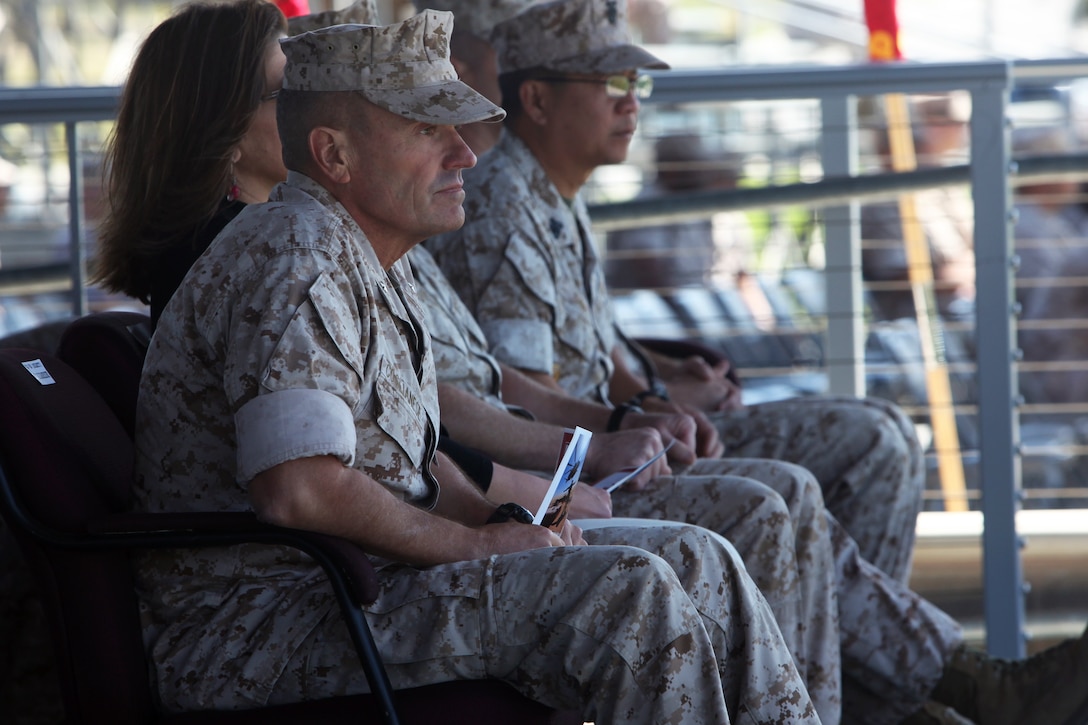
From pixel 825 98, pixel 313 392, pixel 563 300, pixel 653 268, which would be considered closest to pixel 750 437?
pixel 563 300

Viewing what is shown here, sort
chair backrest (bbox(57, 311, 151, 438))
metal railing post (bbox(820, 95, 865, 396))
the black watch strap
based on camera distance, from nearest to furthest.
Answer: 1. chair backrest (bbox(57, 311, 151, 438))
2. the black watch strap
3. metal railing post (bbox(820, 95, 865, 396))

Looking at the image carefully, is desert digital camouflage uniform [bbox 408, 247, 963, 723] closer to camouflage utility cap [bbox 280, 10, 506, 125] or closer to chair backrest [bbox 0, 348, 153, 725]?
camouflage utility cap [bbox 280, 10, 506, 125]

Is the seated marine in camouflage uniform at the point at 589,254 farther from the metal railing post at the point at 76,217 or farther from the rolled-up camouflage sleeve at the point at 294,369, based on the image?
the rolled-up camouflage sleeve at the point at 294,369

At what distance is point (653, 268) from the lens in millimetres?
6539

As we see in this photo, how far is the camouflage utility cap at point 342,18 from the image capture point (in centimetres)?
272

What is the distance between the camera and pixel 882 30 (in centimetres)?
392

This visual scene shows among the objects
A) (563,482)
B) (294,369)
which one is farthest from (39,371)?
(563,482)

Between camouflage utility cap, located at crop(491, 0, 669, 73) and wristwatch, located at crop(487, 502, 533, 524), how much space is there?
1.35 m

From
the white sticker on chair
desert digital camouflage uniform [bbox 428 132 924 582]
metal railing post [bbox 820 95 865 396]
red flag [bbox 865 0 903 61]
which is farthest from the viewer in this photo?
metal railing post [bbox 820 95 865 396]

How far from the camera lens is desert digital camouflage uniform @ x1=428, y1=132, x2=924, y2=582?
119 inches

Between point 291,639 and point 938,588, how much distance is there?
2.61m

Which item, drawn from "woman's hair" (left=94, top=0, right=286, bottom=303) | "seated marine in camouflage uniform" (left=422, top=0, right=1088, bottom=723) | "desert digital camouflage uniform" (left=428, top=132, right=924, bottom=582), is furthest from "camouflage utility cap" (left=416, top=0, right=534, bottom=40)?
"woman's hair" (left=94, top=0, right=286, bottom=303)

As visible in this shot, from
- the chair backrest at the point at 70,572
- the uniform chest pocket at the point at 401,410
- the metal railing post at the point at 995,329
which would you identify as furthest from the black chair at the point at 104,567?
the metal railing post at the point at 995,329

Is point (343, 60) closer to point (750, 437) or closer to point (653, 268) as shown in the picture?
point (750, 437)
